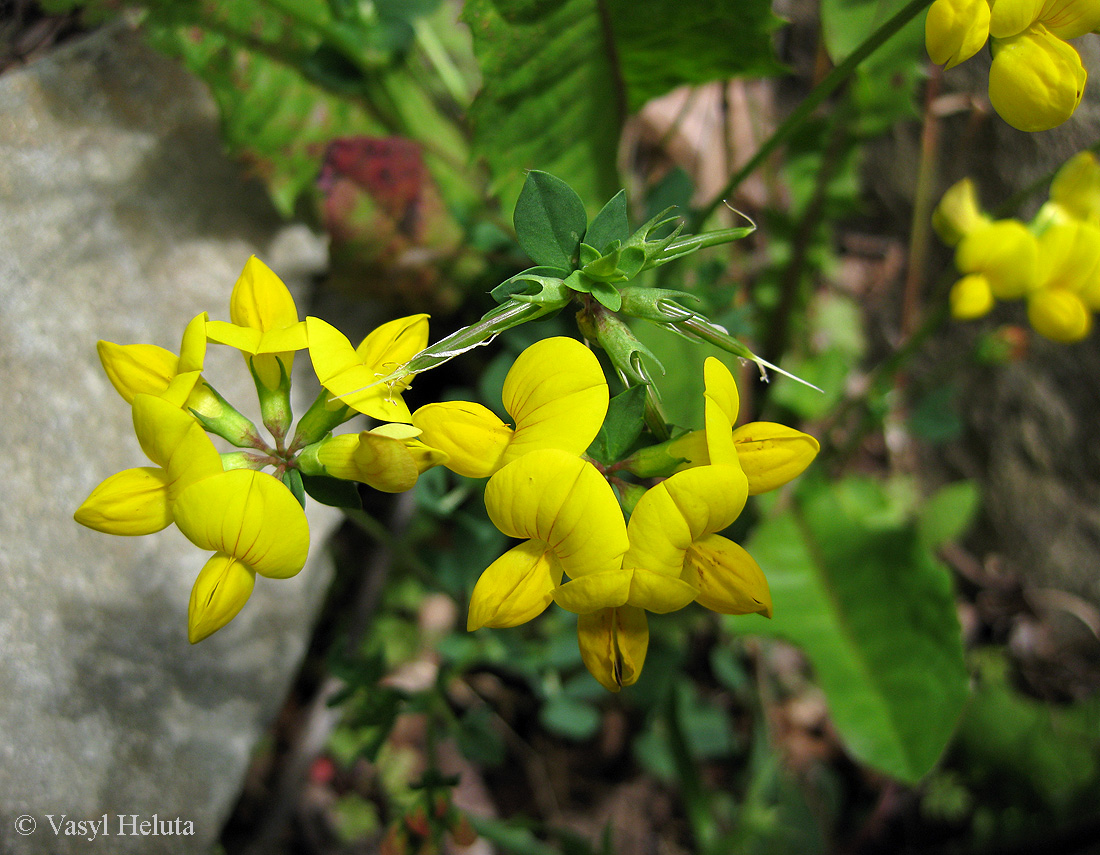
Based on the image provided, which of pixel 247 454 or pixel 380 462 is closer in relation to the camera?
pixel 380 462

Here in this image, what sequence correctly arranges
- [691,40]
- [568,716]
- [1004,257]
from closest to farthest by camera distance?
[691,40] → [1004,257] → [568,716]

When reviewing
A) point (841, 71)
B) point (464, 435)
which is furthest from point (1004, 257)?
point (464, 435)

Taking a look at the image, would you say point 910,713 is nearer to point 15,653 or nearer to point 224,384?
point 224,384

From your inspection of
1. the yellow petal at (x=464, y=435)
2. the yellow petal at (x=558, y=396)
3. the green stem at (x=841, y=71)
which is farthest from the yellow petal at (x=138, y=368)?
the green stem at (x=841, y=71)

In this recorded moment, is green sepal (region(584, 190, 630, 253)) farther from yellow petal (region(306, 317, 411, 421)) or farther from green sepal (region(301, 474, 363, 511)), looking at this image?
green sepal (region(301, 474, 363, 511))

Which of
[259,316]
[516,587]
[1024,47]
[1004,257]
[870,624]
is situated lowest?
[870,624]

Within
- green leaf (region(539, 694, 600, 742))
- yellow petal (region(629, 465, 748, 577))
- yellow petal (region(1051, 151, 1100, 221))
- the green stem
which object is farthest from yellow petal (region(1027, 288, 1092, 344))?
green leaf (region(539, 694, 600, 742))

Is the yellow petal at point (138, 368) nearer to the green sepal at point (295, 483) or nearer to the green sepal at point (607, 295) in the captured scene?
the green sepal at point (295, 483)

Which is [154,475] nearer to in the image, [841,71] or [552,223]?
[552,223]
